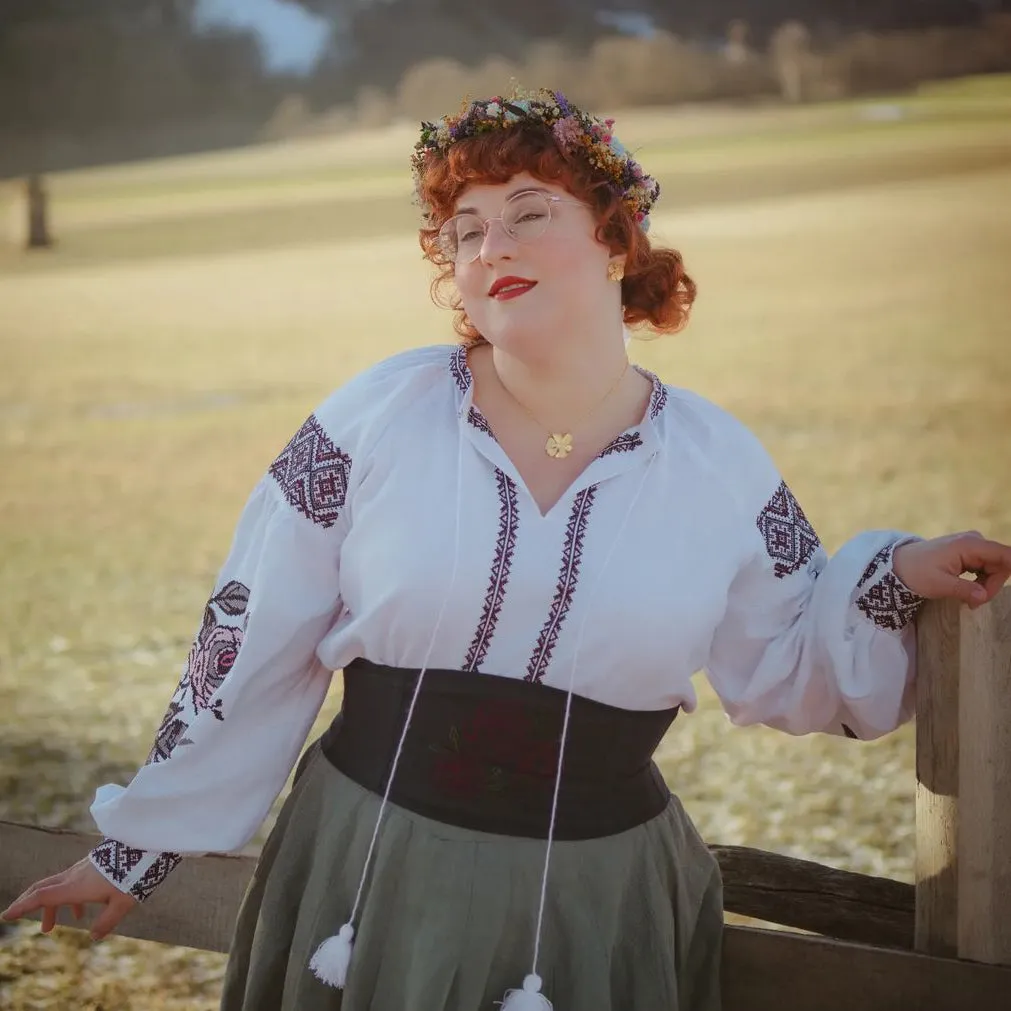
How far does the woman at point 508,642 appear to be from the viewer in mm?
1403

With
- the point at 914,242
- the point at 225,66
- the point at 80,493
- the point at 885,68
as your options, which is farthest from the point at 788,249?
the point at 80,493

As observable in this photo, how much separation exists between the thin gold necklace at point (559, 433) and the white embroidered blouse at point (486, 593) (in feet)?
0.13

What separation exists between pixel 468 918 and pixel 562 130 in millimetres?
856

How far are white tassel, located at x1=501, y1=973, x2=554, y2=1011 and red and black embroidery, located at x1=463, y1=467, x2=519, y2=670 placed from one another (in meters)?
0.33

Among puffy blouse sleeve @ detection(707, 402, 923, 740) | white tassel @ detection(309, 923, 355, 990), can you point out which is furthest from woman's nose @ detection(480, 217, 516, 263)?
white tassel @ detection(309, 923, 355, 990)

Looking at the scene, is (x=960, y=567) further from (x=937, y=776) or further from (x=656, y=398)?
(x=656, y=398)

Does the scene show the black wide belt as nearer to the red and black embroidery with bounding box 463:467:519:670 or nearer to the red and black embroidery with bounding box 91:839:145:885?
the red and black embroidery with bounding box 463:467:519:670

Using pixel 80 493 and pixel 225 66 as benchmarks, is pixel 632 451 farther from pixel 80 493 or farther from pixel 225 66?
pixel 225 66

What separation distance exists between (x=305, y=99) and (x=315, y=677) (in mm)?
5102

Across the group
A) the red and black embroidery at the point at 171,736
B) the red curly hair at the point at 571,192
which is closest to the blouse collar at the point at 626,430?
the red curly hair at the point at 571,192

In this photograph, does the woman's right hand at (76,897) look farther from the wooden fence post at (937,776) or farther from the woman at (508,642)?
the wooden fence post at (937,776)

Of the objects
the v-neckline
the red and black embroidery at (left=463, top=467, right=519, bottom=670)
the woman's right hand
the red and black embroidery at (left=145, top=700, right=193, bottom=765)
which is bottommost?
the woman's right hand

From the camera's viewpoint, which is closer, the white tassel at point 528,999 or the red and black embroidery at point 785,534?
the white tassel at point 528,999

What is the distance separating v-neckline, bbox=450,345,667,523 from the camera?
143 centimetres
